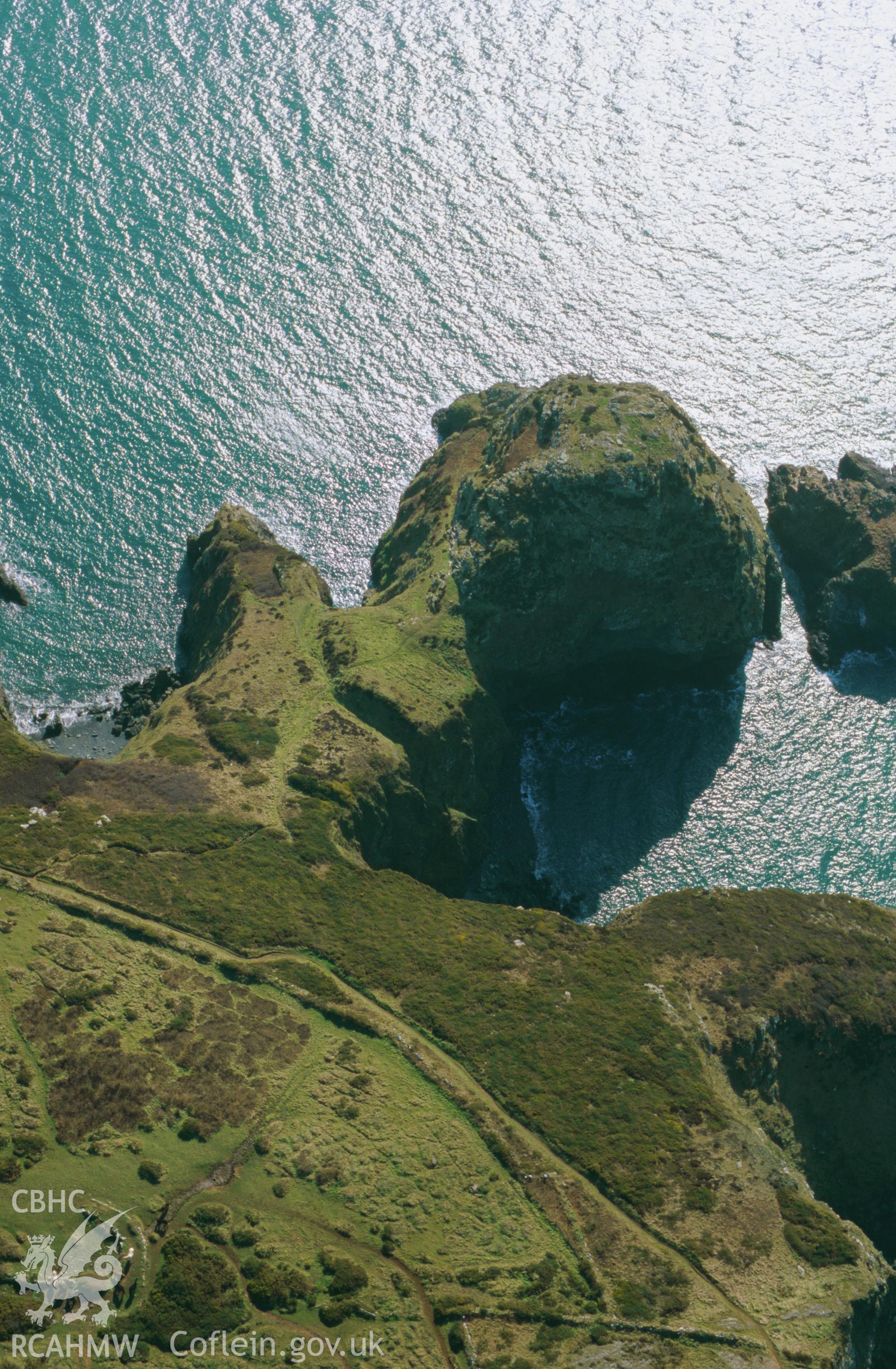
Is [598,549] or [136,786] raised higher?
[598,549]

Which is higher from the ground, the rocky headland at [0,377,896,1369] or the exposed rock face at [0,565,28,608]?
the exposed rock face at [0,565,28,608]

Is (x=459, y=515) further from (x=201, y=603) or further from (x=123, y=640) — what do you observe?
(x=123, y=640)

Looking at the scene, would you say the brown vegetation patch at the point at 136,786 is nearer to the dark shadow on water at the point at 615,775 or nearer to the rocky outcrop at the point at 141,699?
the rocky outcrop at the point at 141,699

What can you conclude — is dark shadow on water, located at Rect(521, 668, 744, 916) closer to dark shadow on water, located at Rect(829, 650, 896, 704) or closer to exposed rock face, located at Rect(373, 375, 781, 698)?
exposed rock face, located at Rect(373, 375, 781, 698)

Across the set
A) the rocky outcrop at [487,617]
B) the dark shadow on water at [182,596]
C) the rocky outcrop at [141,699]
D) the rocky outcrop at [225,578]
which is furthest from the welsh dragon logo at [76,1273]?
the dark shadow on water at [182,596]

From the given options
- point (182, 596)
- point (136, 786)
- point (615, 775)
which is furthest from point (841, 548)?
point (136, 786)

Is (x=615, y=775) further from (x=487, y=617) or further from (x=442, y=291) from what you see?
(x=442, y=291)

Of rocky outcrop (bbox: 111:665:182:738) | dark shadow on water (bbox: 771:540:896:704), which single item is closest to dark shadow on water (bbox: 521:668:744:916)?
dark shadow on water (bbox: 771:540:896:704)
